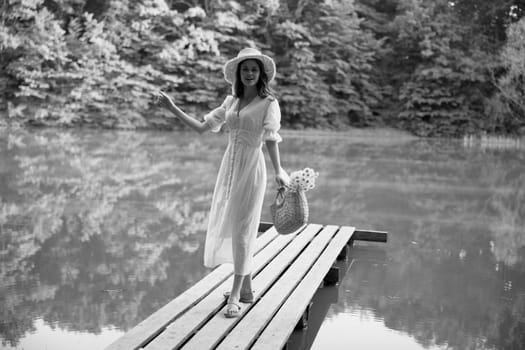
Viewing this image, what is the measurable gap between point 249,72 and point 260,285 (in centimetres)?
123

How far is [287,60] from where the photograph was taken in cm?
2347

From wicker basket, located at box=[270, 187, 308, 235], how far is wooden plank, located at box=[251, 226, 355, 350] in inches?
15.1

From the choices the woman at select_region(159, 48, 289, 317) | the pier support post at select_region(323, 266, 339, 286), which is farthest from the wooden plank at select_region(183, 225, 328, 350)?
the pier support post at select_region(323, 266, 339, 286)

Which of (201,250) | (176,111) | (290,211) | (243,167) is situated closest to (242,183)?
(243,167)

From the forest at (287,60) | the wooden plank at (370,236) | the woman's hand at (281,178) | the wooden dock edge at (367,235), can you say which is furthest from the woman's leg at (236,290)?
the forest at (287,60)

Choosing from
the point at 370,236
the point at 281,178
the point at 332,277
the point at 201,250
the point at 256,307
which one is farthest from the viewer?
the point at 370,236

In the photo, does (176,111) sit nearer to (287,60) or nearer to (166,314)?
(166,314)

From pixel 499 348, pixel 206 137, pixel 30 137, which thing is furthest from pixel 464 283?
pixel 206 137

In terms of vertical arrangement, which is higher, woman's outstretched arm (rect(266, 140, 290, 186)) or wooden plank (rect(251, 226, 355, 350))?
woman's outstretched arm (rect(266, 140, 290, 186))

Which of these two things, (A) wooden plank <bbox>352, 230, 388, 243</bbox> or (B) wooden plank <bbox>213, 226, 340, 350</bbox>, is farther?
(A) wooden plank <bbox>352, 230, 388, 243</bbox>

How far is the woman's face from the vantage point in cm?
326

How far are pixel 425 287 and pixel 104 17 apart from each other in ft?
60.8

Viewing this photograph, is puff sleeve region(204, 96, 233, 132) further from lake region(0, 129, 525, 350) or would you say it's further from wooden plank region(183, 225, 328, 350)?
lake region(0, 129, 525, 350)

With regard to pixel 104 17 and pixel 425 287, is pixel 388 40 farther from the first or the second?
pixel 425 287
